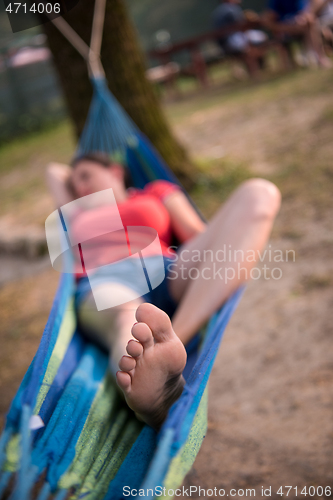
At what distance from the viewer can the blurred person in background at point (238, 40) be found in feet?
18.1

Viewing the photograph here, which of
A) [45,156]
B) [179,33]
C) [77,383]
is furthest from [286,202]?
[179,33]

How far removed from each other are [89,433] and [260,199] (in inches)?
26.8

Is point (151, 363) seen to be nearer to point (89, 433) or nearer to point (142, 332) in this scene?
point (142, 332)

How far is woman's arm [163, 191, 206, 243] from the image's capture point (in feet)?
4.55

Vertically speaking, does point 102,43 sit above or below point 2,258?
above

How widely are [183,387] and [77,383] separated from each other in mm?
269

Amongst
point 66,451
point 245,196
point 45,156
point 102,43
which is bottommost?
point 45,156

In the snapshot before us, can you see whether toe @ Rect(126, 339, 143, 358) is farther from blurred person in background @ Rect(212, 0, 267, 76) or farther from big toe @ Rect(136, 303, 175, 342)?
blurred person in background @ Rect(212, 0, 267, 76)

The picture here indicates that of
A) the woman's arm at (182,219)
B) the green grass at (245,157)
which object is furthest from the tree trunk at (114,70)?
the woman's arm at (182,219)

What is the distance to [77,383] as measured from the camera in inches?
36.8

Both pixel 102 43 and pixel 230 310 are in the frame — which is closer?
pixel 230 310

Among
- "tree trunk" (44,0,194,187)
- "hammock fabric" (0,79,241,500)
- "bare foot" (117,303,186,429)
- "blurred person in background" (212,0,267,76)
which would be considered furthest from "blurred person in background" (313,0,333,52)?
"bare foot" (117,303,186,429)

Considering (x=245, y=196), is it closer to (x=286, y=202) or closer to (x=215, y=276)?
(x=215, y=276)

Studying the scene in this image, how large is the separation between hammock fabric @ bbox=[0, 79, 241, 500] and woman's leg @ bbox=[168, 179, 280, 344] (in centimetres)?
5
